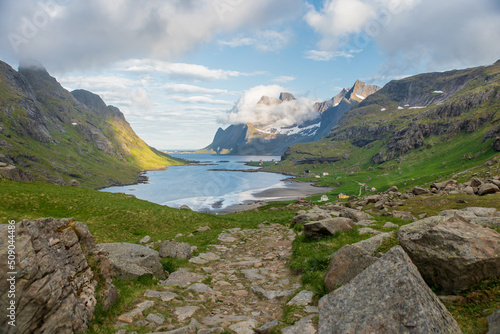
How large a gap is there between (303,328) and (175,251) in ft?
39.5

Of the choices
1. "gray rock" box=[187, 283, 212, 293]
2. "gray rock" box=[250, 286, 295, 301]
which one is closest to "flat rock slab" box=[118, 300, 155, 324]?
"gray rock" box=[187, 283, 212, 293]

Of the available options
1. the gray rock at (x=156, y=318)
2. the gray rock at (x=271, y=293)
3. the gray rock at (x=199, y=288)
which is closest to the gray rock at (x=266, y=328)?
the gray rock at (x=271, y=293)

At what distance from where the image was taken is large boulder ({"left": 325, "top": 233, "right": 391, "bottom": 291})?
32.0ft

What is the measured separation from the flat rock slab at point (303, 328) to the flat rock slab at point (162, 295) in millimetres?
5276

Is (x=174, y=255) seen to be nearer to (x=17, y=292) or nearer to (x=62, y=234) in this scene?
(x=62, y=234)

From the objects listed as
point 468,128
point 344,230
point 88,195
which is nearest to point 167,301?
point 344,230

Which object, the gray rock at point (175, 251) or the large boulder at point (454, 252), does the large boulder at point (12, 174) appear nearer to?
the gray rock at point (175, 251)

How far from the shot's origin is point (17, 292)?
643 centimetres

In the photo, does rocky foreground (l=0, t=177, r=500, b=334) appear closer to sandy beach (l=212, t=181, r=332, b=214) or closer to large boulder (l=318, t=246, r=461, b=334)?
large boulder (l=318, t=246, r=461, b=334)

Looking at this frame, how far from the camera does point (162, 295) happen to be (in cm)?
1098

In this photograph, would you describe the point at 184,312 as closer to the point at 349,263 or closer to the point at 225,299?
the point at 225,299

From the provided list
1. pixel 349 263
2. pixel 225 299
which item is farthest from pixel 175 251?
pixel 349 263

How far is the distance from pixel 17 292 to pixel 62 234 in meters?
3.07

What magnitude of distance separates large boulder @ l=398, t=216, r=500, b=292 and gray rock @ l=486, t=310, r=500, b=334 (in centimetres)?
176
